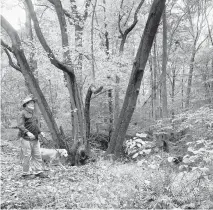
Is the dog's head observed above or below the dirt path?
below

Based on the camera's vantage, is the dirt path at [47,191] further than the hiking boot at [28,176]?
No

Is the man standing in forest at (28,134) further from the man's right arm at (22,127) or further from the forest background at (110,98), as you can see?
the forest background at (110,98)

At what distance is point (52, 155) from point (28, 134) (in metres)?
2.76

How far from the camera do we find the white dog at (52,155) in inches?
305

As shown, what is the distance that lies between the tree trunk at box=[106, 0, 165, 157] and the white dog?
219cm

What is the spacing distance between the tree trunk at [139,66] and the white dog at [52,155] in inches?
86.1

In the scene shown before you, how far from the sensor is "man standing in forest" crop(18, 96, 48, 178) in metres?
5.31

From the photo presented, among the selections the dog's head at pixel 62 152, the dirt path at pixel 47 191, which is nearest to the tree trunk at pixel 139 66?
the dirt path at pixel 47 191

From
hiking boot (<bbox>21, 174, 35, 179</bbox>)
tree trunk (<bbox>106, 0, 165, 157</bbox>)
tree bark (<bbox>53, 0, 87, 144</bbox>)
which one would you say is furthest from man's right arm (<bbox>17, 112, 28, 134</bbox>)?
tree bark (<bbox>53, 0, 87, 144</bbox>)

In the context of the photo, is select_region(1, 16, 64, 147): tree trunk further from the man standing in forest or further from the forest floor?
the forest floor

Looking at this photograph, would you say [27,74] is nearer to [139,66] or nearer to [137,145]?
[139,66]

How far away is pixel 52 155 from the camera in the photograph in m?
7.85

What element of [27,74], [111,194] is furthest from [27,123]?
[111,194]

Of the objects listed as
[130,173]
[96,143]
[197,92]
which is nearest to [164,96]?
[96,143]
